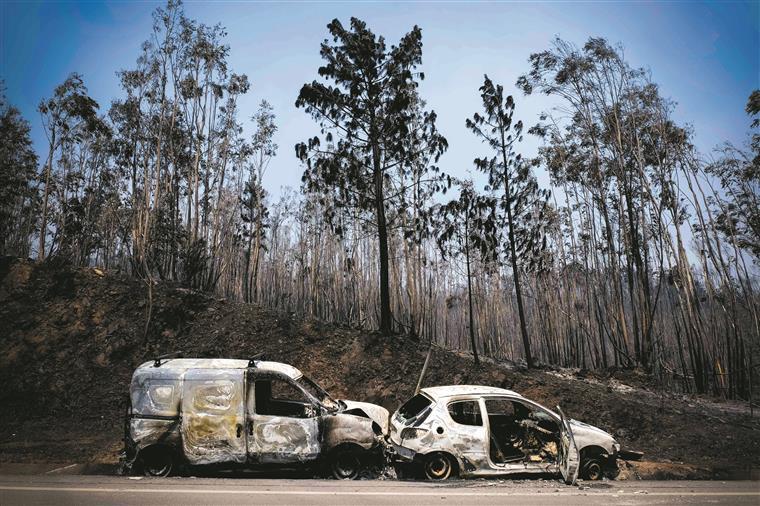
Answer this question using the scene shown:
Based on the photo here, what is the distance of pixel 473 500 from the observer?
5.29 metres

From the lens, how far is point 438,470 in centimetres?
642

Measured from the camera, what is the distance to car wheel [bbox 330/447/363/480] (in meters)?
6.46

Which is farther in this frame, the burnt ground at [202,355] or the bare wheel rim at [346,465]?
the burnt ground at [202,355]

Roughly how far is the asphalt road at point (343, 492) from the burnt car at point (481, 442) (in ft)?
0.83

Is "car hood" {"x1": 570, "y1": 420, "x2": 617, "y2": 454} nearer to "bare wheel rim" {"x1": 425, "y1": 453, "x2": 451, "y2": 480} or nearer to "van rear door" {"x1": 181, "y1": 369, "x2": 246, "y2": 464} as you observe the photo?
"bare wheel rim" {"x1": 425, "y1": 453, "x2": 451, "y2": 480}

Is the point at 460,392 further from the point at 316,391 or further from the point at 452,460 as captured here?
the point at 316,391

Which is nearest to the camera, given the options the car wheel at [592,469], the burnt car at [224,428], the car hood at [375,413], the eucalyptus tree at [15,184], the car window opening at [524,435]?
the burnt car at [224,428]

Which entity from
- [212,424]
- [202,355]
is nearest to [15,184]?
[202,355]

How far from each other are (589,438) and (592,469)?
54 centimetres

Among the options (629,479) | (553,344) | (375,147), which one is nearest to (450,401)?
(629,479)

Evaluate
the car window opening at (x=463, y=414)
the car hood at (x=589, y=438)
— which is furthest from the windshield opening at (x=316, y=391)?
the car hood at (x=589, y=438)

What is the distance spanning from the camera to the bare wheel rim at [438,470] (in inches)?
251

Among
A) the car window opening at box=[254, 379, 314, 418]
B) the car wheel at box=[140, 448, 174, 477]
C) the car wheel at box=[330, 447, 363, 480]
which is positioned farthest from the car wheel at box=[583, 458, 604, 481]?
the car wheel at box=[140, 448, 174, 477]

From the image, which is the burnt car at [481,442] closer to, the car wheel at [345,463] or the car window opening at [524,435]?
the car window opening at [524,435]
